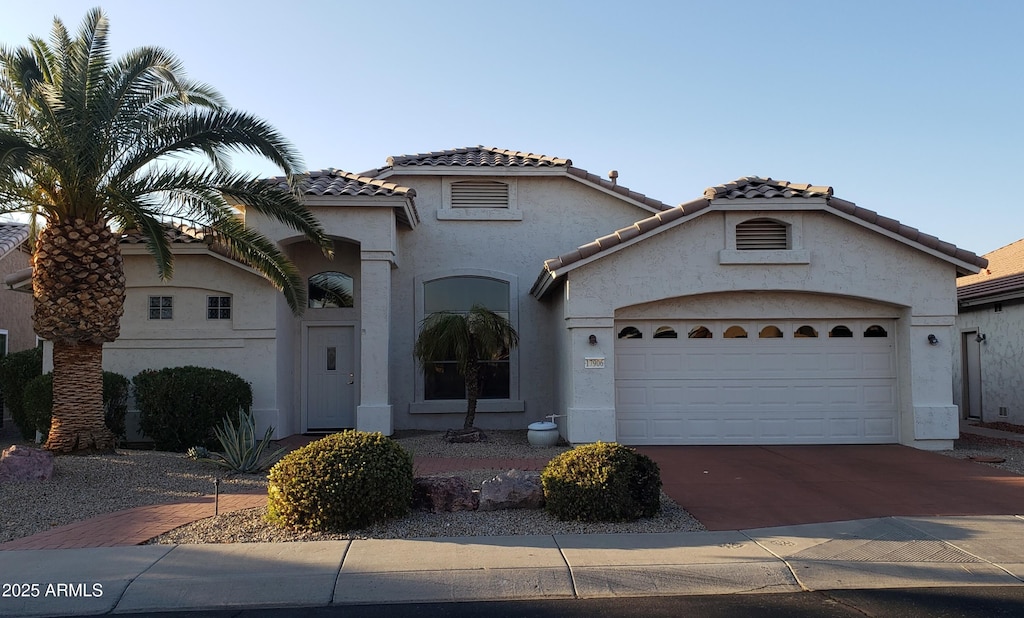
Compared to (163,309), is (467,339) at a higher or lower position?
lower

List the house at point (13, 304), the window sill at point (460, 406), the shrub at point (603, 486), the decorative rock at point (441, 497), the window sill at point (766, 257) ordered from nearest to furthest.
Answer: the shrub at point (603, 486) < the decorative rock at point (441, 497) < the window sill at point (766, 257) < the window sill at point (460, 406) < the house at point (13, 304)

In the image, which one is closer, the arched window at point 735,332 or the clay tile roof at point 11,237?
the arched window at point 735,332

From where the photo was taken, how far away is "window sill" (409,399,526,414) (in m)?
15.6

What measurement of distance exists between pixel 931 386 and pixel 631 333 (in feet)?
15.9

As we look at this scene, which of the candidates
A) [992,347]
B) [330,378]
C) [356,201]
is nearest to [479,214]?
[356,201]

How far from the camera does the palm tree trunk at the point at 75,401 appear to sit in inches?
432

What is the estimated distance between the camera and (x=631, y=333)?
13.3m

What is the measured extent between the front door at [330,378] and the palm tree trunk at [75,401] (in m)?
4.67

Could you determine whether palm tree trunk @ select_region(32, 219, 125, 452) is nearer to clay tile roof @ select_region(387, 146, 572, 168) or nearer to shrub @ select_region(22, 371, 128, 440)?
shrub @ select_region(22, 371, 128, 440)

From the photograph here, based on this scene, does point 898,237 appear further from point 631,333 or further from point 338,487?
point 338,487

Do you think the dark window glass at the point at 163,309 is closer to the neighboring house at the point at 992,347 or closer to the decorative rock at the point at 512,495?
the decorative rock at the point at 512,495

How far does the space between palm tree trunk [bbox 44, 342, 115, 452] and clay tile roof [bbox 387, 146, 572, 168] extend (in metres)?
7.17

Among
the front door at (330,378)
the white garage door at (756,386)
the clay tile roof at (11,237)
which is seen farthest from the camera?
the clay tile roof at (11,237)

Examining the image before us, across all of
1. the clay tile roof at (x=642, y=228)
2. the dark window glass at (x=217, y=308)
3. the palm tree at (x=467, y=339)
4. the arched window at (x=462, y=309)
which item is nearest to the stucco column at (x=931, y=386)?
the clay tile roof at (x=642, y=228)
